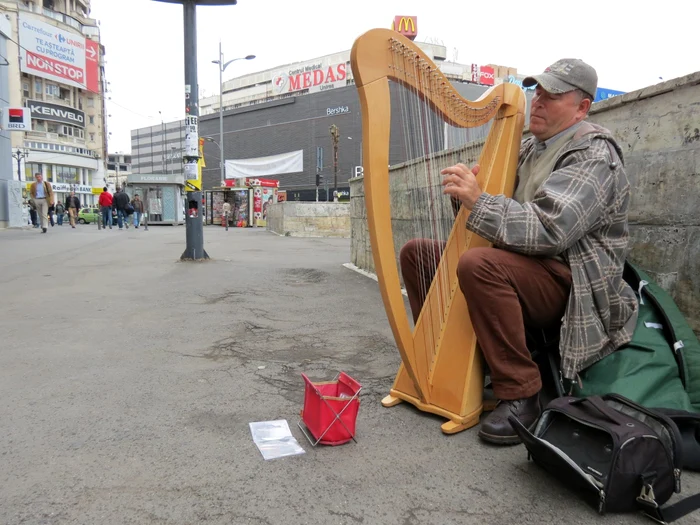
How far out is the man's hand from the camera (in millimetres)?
1910

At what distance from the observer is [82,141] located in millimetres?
51750

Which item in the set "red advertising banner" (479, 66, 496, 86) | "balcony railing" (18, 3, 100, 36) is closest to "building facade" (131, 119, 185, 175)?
"balcony railing" (18, 3, 100, 36)

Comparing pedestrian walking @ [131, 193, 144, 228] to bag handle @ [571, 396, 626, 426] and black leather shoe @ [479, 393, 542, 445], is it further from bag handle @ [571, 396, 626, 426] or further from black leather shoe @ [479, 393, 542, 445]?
bag handle @ [571, 396, 626, 426]

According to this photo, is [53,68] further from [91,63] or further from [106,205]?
[106,205]

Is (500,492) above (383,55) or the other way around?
the other way around

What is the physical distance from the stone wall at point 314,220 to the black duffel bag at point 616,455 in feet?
49.7

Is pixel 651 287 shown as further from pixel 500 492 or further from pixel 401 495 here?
pixel 401 495

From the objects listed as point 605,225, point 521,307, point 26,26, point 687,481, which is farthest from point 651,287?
point 26,26

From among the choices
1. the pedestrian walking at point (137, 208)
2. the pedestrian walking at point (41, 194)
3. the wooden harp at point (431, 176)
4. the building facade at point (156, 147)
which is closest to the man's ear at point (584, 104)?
the wooden harp at point (431, 176)

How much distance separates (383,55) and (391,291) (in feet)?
2.67

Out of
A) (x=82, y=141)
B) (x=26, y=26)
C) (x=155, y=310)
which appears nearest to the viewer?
(x=155, y=310)

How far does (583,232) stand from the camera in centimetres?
183

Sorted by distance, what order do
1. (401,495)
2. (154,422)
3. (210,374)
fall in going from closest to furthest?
1. (401,495)
2. (154,422)
3. (210,374)

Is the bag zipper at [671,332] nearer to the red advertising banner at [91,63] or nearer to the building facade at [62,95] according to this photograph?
the building facade at [62,95]
